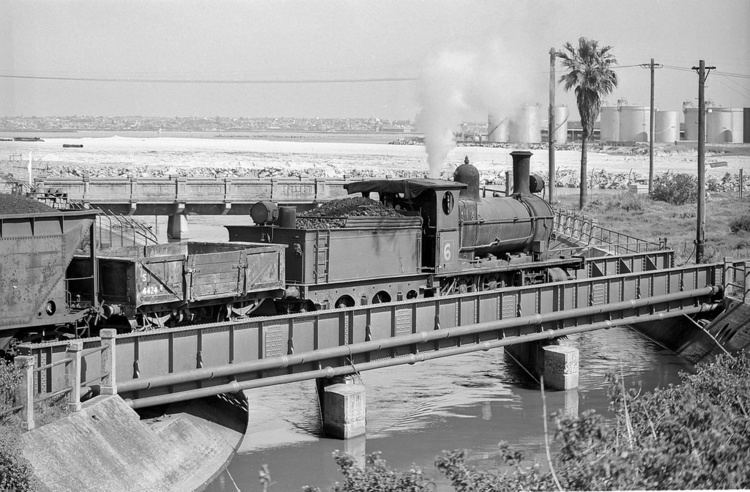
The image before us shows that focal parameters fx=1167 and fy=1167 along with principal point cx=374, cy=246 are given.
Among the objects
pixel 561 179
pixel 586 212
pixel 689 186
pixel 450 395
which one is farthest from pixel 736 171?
pixel 450 395

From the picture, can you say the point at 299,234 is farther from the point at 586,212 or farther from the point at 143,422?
the point at 586,212

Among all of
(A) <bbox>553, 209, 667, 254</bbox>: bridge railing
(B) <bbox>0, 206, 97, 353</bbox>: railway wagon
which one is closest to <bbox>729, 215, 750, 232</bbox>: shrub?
(A) <bbox>553, 209, 667, 254</bbox>: bridge railing

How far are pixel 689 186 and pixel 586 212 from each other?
718 cm

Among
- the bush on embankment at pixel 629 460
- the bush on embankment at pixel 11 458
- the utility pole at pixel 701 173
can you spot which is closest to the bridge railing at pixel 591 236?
the utility pole at pixel 701 173

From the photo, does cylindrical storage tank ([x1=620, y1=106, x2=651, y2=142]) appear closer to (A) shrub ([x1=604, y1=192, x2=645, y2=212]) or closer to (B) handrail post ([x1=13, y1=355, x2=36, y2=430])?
(A) shrub ([x1=604, y1=192, x2=645, y2=212])

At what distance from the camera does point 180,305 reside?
2002 centimetres

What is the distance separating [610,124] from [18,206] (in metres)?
138

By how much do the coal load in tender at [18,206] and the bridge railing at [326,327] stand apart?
2.70 metres

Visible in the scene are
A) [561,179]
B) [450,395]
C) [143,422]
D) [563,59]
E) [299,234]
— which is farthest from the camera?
[561,179]

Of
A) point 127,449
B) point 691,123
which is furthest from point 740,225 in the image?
point 691,123

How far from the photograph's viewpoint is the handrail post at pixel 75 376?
1587 centimetres

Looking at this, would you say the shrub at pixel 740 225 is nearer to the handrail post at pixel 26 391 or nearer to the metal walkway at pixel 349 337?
the metal walkway at pixel 349 337

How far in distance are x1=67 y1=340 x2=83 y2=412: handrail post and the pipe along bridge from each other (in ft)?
0.06

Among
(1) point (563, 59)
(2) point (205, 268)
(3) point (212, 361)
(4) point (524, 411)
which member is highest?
(1) point (563, 59)
